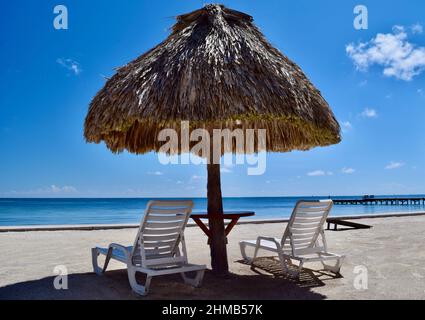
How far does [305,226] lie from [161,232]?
1.81 m

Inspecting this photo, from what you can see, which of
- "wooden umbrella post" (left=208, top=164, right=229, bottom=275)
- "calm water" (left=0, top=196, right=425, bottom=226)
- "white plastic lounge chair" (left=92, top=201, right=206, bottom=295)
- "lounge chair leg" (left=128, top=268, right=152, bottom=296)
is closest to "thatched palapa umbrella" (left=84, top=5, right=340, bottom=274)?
"wooden umbrella post" (left=208, top=164, right=229, bottom=275)

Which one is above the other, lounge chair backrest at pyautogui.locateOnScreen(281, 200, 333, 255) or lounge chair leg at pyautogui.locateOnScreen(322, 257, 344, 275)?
lounge chair backrest at pyautogui.locateOnScreen(281, 200, 333, 255)

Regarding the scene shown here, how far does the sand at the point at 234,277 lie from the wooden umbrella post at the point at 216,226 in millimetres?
174

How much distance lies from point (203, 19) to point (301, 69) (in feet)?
4.86

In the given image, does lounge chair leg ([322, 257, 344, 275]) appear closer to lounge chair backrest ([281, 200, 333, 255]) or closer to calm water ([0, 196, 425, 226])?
lounge chair backrest ([281, 200, 333, 255])

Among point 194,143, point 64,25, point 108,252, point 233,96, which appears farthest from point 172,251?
point 64,25

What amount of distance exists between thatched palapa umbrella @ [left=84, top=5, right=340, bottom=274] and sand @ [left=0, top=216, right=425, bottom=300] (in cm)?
70

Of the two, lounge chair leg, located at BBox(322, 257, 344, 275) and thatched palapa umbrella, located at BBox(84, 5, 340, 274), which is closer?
thatched palapa umbrella, located at BBox(84, 5, 340, 274)

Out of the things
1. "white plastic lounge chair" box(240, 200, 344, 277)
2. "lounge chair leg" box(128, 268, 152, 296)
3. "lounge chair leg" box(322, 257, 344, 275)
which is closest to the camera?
"lounge chair leg" box(128, 268, 152, 296)

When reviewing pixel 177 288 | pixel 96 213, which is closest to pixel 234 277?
pixel 177 288

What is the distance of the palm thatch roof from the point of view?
4.12 meters

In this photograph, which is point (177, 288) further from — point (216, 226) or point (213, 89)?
point (213, 89)

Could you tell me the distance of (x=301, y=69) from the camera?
534cm
